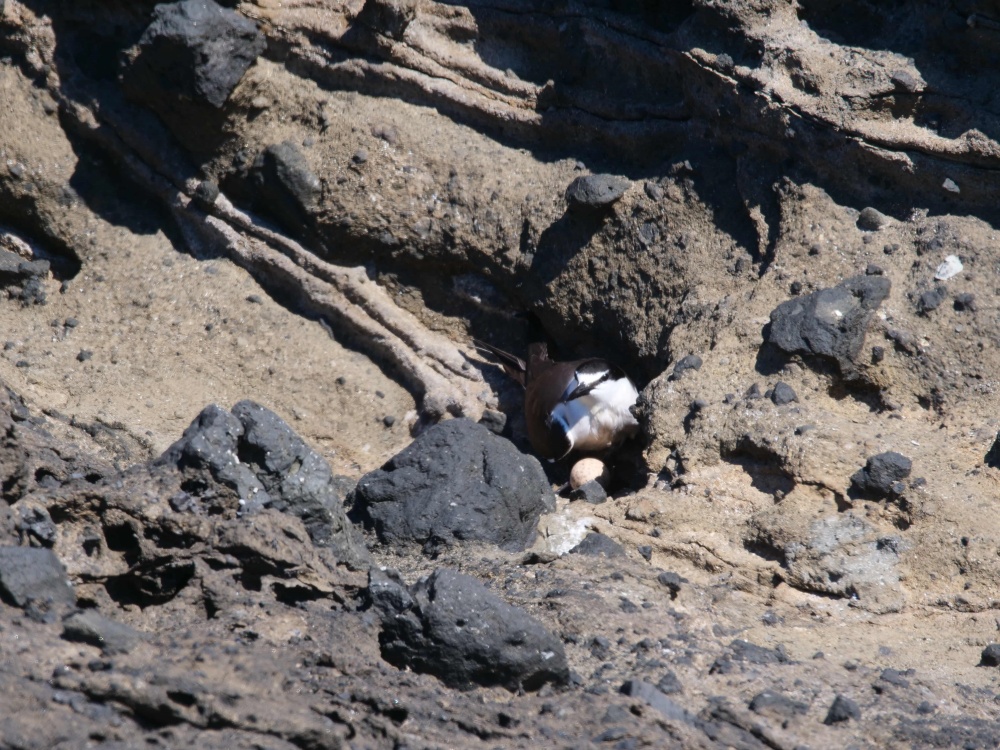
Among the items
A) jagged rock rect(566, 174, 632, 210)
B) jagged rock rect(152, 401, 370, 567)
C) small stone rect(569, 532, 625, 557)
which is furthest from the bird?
jagged rock rect(152, 401, 370, 567)

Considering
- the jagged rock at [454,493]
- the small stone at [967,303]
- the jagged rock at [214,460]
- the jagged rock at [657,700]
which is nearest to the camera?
the jagged rock at [657,700]

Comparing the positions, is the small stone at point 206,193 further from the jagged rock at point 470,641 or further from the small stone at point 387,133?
the jagged rock at point 470,641

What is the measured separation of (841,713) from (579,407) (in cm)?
211

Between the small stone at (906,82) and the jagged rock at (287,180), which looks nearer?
the small stone at (906,82)

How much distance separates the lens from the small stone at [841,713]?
264 cm

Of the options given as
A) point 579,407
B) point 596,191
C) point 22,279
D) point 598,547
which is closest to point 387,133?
point 596,191

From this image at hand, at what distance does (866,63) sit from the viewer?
4.12 meters

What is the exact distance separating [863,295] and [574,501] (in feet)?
4.38

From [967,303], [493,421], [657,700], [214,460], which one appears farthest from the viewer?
[493,421]

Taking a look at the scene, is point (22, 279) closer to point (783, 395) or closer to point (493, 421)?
point (493, 421)

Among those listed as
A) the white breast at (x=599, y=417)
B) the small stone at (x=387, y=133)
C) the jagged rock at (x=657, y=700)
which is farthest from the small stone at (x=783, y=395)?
the small stone at (x=387, y=133)

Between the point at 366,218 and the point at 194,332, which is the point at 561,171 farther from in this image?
the point at 194,332

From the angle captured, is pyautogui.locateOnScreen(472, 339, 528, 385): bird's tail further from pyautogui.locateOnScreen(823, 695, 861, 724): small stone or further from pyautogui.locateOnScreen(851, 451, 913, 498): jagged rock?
pyautogui.locateOnScreen(823, 695, 861, 724): small stone

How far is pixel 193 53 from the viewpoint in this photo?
469 centimetres
